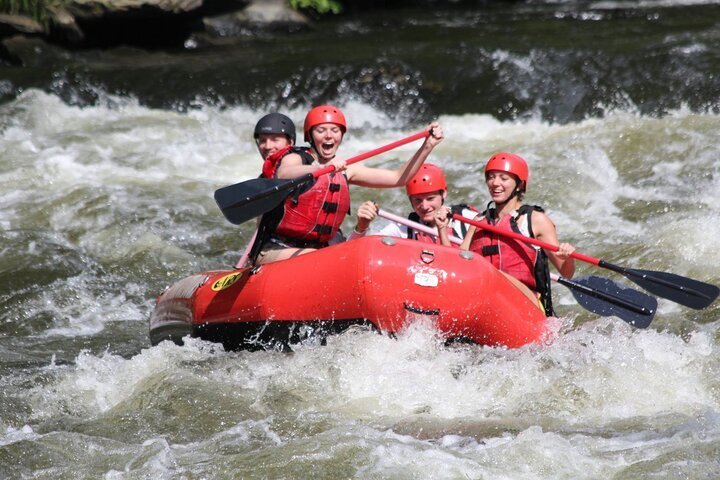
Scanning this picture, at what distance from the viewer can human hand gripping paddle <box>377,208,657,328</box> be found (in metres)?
5.82

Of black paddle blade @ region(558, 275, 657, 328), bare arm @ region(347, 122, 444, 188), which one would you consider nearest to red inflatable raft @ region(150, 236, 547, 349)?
black paddle blade @ region(558, 275, 657, 328)

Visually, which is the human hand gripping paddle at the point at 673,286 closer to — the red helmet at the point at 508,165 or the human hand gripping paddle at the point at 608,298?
the human hand gripping paddle at the point at 608,298

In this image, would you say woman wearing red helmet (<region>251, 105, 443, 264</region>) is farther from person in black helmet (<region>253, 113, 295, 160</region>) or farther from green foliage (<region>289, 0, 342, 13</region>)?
green foliage (<region>289, 0, 342, 13</region>)

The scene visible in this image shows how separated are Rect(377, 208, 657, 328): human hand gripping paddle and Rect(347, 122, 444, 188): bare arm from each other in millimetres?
171

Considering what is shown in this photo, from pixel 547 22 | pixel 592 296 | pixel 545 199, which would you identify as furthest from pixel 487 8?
pixel 592 296

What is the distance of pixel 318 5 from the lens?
Result: 1498 centimetres

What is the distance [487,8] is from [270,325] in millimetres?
10883

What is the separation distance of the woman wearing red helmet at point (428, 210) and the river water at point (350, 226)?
775 millimetres

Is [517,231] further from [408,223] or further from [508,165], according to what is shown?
[408,223]

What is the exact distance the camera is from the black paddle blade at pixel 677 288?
5934 mm

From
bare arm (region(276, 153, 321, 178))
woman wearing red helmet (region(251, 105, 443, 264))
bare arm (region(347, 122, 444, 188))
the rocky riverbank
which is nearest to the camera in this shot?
bare arm (region(347, 122, 444, 188))

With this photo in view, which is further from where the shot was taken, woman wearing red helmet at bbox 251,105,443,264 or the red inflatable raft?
woman wearing red helmet at bbox 251,105,443,264

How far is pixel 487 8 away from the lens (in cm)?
1554

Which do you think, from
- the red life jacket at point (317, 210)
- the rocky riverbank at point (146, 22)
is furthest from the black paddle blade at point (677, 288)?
the rocky riverbank at point (146, 22)
